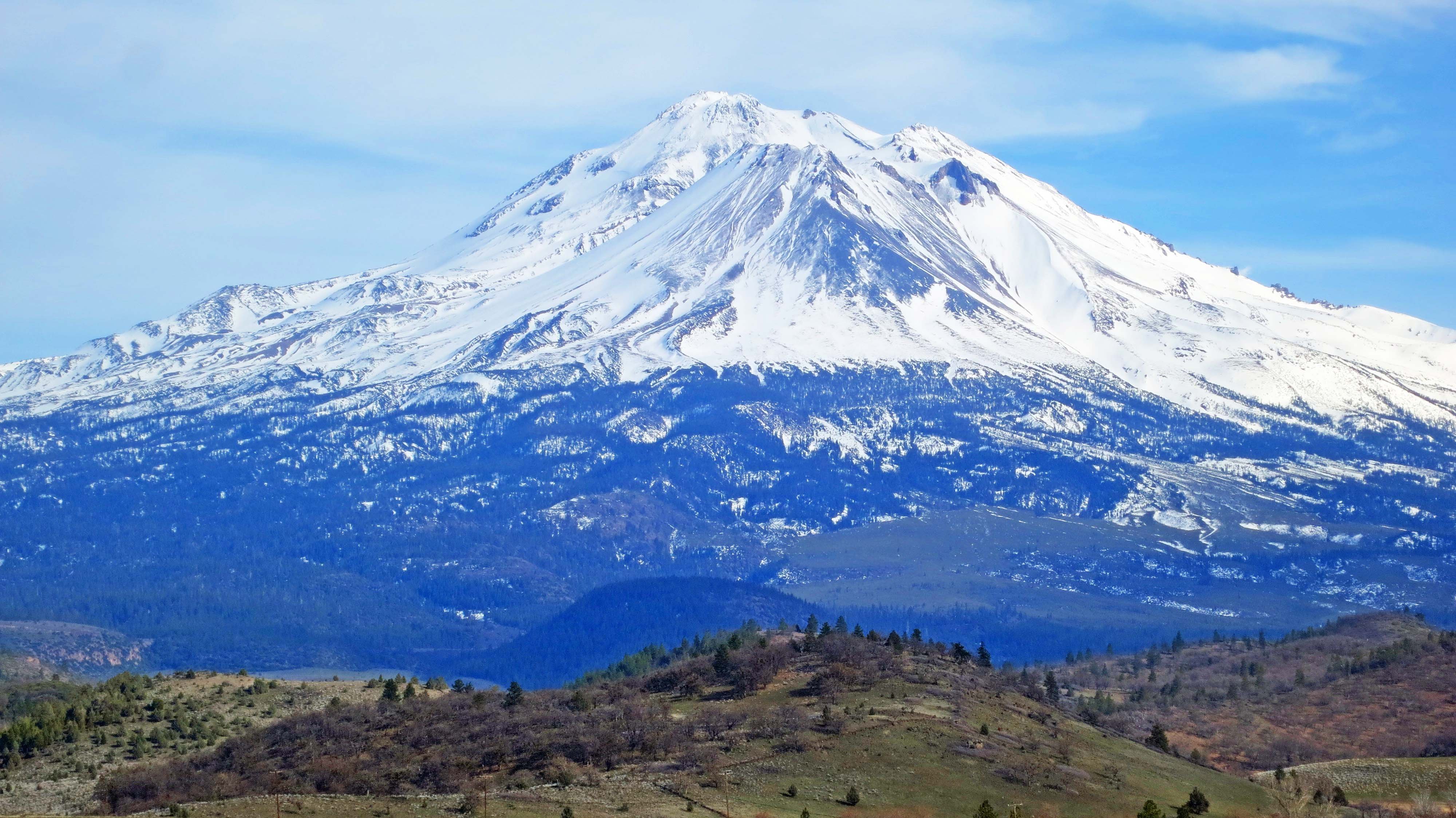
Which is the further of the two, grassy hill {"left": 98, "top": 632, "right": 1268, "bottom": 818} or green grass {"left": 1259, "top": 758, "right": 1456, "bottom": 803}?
green grass {"left": 1259, "top": 758, "right": 1456, "bottom": 803}

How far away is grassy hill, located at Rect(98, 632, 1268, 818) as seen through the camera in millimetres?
60656

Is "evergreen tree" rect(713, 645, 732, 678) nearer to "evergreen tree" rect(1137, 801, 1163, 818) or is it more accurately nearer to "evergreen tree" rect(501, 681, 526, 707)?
"evergreen tree" rect(501, 681, 526, 707)

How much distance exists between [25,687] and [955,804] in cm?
5531

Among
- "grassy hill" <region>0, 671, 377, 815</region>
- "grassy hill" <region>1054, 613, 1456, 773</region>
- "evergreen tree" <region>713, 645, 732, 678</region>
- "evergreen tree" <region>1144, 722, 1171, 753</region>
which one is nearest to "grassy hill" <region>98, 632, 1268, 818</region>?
"evergreen tree" <region>713, 645, 732, 678</region>

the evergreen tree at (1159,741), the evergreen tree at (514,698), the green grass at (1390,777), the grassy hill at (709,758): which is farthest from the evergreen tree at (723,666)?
the green grass at (1390,777)

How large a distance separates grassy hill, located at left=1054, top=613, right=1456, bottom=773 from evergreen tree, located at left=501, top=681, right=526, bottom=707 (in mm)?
34332

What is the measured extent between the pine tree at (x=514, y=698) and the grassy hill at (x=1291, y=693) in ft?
113

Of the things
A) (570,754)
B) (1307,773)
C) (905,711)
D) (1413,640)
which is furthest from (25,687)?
(1413,640)

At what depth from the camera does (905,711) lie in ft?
242

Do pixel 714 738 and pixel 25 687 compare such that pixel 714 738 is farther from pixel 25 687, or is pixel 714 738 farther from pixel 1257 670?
pixel 1257 670

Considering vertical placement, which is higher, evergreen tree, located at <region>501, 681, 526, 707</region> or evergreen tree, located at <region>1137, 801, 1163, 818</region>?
evergreen tree, located at <region>501, 681, 526, 707</region>

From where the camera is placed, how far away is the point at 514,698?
77.7 meters

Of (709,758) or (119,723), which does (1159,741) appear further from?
(119,723)

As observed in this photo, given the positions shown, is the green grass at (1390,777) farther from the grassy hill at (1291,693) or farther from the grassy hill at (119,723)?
the grassy hill at (119,723)
